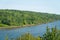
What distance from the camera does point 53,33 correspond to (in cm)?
1925

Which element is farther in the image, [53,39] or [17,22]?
[17,22]

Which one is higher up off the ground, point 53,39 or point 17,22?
point 53,39

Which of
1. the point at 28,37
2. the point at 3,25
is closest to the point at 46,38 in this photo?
the point at 28,37

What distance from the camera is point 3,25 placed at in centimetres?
9438

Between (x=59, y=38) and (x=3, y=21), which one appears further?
(x=3, y=21)

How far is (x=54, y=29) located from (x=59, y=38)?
3.37 ft

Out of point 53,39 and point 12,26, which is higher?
point 53,39

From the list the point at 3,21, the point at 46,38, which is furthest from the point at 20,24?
the point at 46,38

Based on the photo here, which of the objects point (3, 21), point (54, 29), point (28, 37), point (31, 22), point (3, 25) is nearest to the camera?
point (28, 37)

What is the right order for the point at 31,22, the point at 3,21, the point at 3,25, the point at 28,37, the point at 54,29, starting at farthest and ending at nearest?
the point at 31,22
the point at 3,21
the point at 3,25
the point at 54,29
the point at 28,37

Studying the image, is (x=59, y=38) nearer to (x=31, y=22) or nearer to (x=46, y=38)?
(x=46, y=38)

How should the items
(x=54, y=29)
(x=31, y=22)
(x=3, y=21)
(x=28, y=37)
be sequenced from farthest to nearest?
(x=31, y=22)
(x=3, y=21)
(x=54, y=29)
(x=28, y=37)

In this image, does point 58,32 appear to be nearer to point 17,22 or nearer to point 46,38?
point 46,38

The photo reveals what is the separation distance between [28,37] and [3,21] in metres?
83.5
